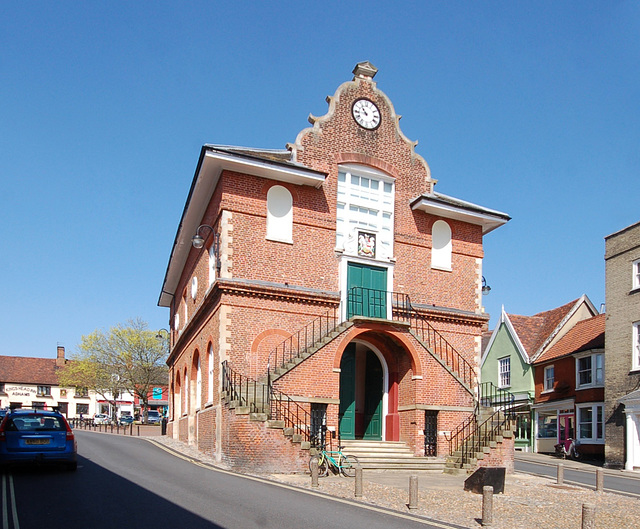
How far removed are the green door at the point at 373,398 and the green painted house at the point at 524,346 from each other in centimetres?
1889

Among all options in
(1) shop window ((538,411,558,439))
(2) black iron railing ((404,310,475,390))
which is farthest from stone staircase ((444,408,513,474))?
(1) shop window ((538,411,558,439))

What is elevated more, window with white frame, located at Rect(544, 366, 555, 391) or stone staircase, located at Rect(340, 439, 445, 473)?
window with white frame, located at Rect(544, 366, 555, 391)

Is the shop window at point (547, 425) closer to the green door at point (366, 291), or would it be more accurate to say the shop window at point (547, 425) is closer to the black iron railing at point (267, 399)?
the green door at point (366, 291)

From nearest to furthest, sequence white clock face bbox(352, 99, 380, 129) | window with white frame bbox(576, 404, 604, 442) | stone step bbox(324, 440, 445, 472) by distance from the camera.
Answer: stone step bbox(324, 440, 445, 472) < white clock face bbox(352, 99, 380, 129) < window with white frame bbox(576, 404, 604, 442)

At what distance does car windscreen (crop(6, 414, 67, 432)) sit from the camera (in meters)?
15.4

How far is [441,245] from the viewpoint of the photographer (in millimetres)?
25203

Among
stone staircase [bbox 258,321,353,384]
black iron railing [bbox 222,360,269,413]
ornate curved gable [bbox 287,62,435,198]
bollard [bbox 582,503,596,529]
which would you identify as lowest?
bollard [bbox 582,503,596,529]

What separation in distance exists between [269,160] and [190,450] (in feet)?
34.2

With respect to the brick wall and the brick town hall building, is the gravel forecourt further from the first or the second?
the brick wall

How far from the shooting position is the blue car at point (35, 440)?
1500cm

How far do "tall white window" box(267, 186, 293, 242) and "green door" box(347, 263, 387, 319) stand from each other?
253 cm

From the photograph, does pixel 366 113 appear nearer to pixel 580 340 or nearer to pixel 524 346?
pixel 580 340

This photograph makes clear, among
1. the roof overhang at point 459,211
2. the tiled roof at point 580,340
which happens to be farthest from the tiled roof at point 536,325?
the roof overhang at point 459,211

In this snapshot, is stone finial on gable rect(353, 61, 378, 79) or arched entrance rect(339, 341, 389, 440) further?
stone finial on gable rect(353, 61, 378, 79)
